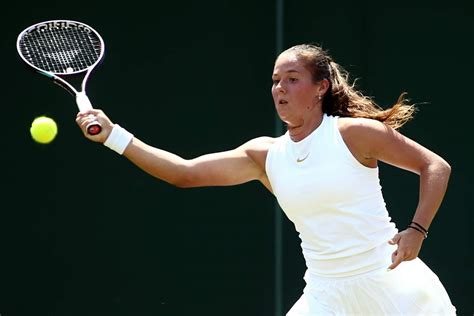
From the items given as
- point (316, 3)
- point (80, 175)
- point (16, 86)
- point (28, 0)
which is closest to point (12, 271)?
point (80, 175)

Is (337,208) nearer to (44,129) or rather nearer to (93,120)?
(93,120)

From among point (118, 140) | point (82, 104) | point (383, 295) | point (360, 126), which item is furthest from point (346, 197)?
point (82, 104)

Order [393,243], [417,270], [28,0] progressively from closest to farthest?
1. [393,243]
2. [417,270]
3. [28,0]

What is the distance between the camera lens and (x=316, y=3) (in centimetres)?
579

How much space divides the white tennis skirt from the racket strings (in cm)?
143

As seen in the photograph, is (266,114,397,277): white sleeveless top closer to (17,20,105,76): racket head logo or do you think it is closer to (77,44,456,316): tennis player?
(77,44,456,316): tennis player

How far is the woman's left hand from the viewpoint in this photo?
347cm

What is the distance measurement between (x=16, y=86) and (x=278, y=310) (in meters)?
1.86

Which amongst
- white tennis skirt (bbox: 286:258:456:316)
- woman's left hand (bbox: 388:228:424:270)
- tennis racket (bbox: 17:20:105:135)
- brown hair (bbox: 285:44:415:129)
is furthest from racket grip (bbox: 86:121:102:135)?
woman's left hand (bbox: 388:228:424:270)

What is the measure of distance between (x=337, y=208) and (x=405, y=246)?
34 cm

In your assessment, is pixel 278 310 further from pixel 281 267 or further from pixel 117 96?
pixel 117 96

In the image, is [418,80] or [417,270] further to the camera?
[418,80]

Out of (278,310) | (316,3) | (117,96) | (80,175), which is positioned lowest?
(278,310)

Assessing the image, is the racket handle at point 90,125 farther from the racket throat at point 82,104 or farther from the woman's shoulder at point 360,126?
the woman's shoulder at point 360,126
